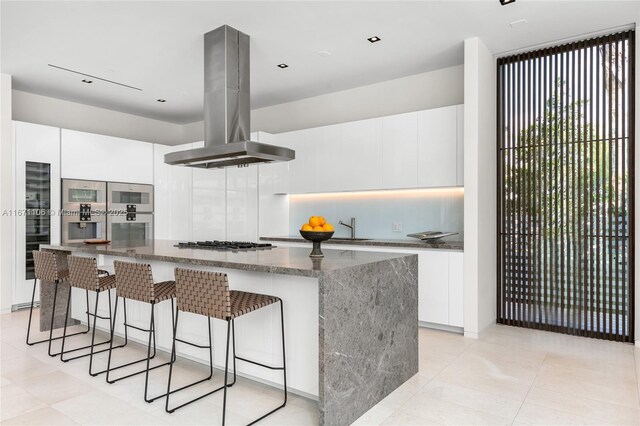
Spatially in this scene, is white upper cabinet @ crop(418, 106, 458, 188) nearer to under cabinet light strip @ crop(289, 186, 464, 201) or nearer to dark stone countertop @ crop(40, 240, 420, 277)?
under cabinet light strip @ crop(289, 186, 464, 201)

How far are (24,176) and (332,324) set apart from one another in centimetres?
463

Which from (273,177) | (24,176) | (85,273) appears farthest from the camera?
(273,177)

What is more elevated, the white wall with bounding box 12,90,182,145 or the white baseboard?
the white wall with bounding box 12,90,182,145

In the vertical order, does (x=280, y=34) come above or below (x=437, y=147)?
above

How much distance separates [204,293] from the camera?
2.35 meters

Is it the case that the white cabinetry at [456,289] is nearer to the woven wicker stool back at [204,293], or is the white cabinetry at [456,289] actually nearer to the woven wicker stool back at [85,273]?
the woven wicker stool back at [204,293]

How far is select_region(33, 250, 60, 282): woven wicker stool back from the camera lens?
11.7ft

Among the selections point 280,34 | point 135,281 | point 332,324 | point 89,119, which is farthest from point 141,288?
point 89,119

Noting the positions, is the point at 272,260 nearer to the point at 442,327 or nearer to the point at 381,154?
the point at 442,327

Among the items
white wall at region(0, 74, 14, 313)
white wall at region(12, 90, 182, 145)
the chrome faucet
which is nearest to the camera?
white wall at region(0, 74, 14, 313)

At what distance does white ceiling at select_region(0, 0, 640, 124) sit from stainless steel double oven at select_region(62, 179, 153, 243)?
136 centimetres

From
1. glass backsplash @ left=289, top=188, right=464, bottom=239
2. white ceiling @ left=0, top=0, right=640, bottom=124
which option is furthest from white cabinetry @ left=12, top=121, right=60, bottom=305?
glass backsplash @ left=289, top=188, right=464, bottom=239

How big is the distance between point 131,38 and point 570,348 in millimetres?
4699

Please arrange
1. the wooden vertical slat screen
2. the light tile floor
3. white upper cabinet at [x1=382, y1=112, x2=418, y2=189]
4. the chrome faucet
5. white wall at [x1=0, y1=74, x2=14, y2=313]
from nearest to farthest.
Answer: the light tile floor < the wooden vertical slat screen < white upper cabinet at [x1=382, y1=112, x2=418, y2=189] < white wall at [x1=0, y1=74, x2=14, y2=313] < the chrome faucet
